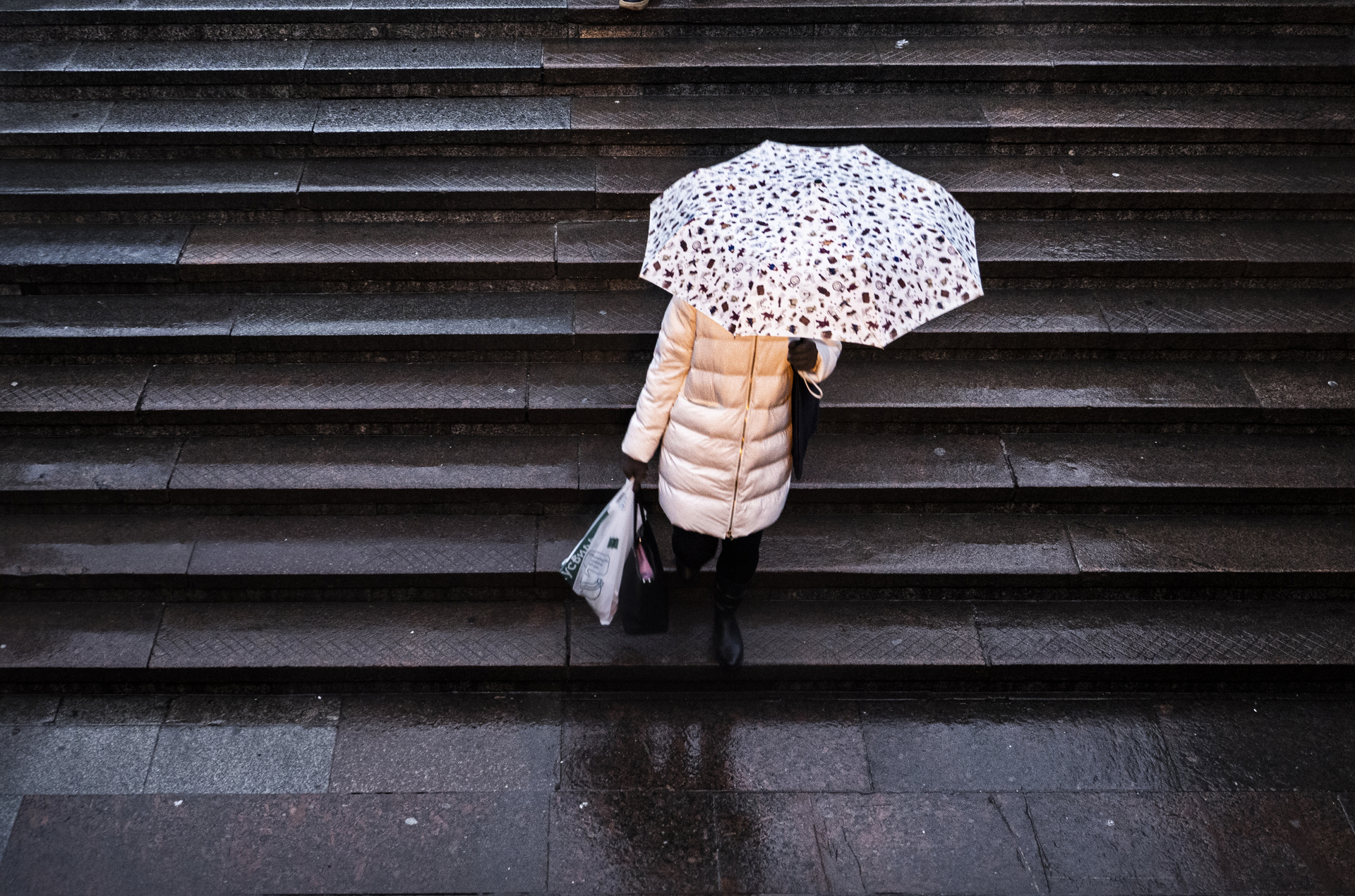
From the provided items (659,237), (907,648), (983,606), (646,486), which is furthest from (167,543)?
(983,606)

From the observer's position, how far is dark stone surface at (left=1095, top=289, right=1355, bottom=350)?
553 centimetres

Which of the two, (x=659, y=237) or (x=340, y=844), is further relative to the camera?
(x=340, y=844)

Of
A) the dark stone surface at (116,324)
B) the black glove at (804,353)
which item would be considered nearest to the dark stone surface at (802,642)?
the black glove at (804,353)

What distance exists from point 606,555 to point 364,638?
1.27 meters

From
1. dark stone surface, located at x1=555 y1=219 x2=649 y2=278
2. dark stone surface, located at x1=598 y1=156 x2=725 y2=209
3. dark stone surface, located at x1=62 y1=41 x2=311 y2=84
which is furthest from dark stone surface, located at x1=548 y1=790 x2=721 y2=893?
dark stone surface, located at x1=62 y1=41 x2=311 y2=84

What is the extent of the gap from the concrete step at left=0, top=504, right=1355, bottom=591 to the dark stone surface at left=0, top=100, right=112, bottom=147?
2212mm

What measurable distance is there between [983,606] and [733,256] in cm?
253

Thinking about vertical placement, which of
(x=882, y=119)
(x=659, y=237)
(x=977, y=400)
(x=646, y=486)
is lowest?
(x=646, y=486)

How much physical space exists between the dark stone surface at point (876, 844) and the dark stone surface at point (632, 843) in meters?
0.09

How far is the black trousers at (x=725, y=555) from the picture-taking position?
14.6 ft

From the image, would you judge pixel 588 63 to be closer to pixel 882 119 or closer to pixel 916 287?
pixel 882 119

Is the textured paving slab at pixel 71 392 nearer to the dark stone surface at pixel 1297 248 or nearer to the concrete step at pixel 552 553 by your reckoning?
the concrete step at pixel 552 553

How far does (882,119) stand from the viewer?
6102 mm

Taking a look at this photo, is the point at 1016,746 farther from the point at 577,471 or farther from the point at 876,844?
the point at 577,471
